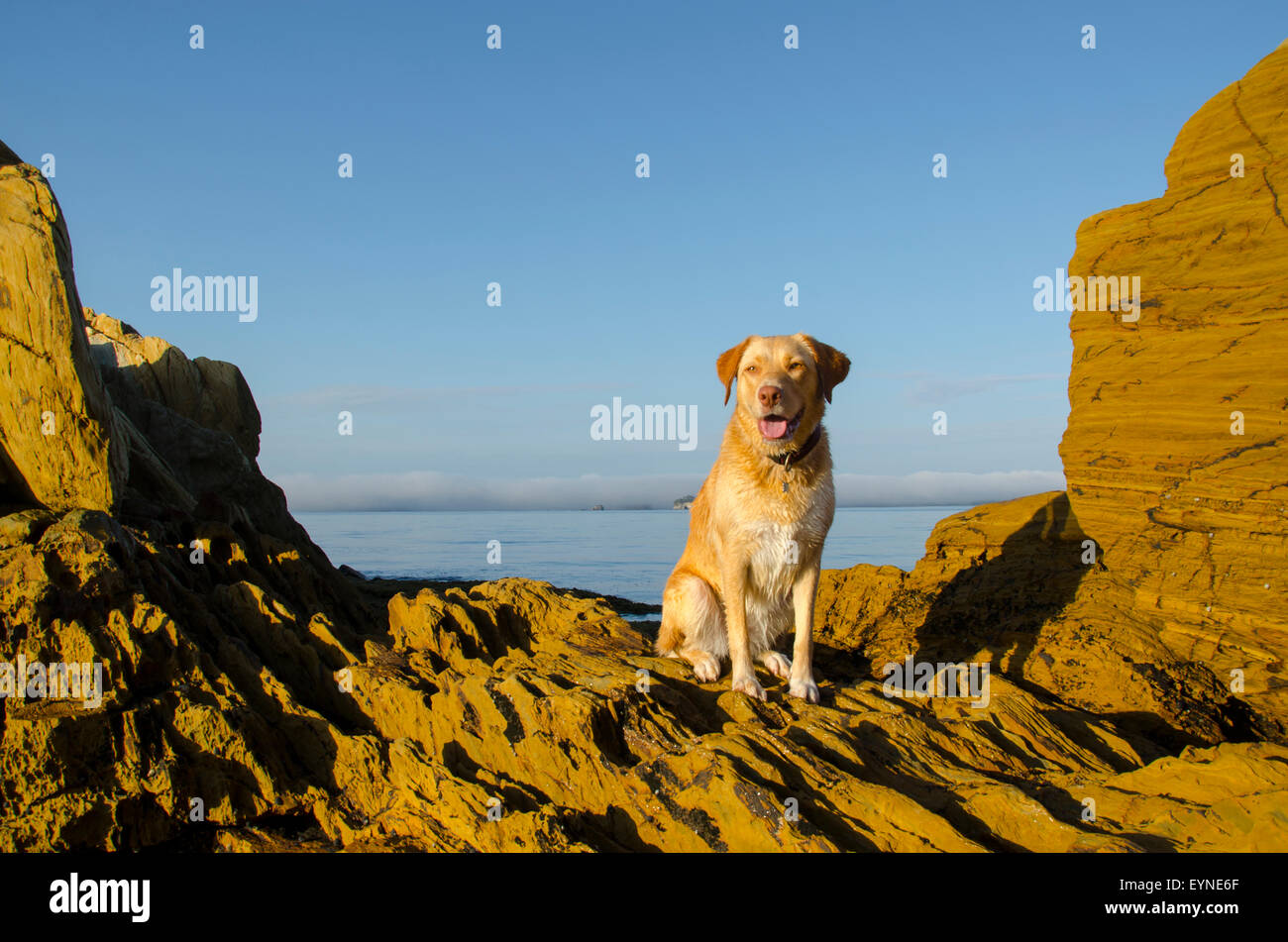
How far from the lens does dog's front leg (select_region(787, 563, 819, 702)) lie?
5863 millimetres

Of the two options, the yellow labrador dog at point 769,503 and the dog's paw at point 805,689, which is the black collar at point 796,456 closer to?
the yellow labrador dog at point 769,503

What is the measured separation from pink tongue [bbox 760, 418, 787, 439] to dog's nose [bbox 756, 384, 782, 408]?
21 centimetres

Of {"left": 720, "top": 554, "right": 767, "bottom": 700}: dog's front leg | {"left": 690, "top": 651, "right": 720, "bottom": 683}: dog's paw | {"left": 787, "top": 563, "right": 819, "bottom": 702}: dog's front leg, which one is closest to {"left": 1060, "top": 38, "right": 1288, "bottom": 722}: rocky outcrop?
{"left": 787, "top": 563, "right": 819, "bottom": 702}: dog's front leg

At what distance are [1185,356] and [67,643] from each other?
9473 mm

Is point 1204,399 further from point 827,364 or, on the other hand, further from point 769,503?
point 769,503

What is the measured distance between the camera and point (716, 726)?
5.26 metres

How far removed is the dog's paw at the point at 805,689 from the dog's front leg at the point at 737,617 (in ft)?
0.78

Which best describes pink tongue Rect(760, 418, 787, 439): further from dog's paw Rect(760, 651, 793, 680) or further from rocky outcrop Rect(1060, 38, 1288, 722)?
rocky outcrop Rect(1060, 38, 1288, 722)

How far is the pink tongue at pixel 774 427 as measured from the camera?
579cm

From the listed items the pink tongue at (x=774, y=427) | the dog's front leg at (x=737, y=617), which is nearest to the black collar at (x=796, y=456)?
the pink tongue at (x=774, y=427)

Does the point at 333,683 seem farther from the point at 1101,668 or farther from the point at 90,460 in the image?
the point at 1101,668

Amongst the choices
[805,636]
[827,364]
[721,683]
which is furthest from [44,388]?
[805,636]

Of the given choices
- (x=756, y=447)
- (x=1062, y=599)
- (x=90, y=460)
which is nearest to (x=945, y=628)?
(x=1062, y=599)

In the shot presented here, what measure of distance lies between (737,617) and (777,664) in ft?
2.64
